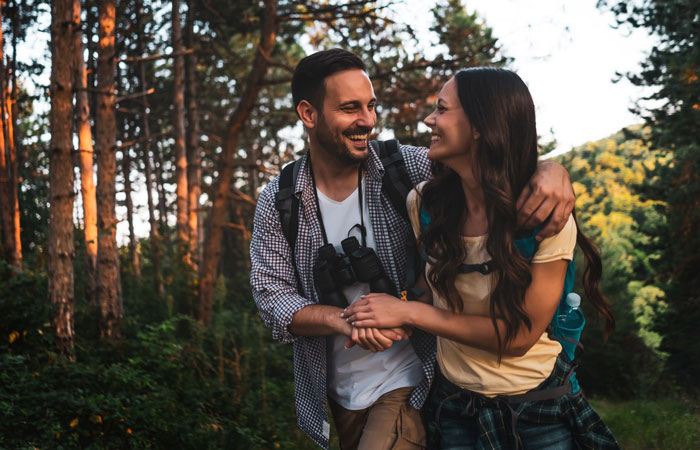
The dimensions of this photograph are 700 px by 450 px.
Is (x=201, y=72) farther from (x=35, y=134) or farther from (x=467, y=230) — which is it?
(x=467, y=230)

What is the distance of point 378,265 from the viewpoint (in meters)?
2.83

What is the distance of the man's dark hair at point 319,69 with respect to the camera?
10.3 feet

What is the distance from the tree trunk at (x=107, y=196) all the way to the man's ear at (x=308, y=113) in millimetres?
6818

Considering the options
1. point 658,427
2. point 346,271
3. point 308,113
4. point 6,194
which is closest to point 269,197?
point 308,113

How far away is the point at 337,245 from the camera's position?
3.04 meters

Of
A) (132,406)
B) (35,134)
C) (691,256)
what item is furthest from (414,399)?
(35,134)

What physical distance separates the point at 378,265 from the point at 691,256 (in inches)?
513

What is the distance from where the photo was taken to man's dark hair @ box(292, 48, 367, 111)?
3.13 metres

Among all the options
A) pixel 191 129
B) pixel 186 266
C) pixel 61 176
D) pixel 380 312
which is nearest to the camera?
pixel 380 312

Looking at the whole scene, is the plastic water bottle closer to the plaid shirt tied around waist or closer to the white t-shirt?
the plaid shirt tied around waist

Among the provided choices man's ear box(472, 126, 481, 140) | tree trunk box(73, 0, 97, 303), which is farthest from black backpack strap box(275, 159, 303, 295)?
tree trunk box(73, 0, 97, 303)

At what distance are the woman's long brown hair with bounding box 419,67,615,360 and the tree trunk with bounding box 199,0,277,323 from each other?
751 cm

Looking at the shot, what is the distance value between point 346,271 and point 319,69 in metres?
1.09

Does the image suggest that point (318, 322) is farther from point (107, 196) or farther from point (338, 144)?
point (107, 196)
